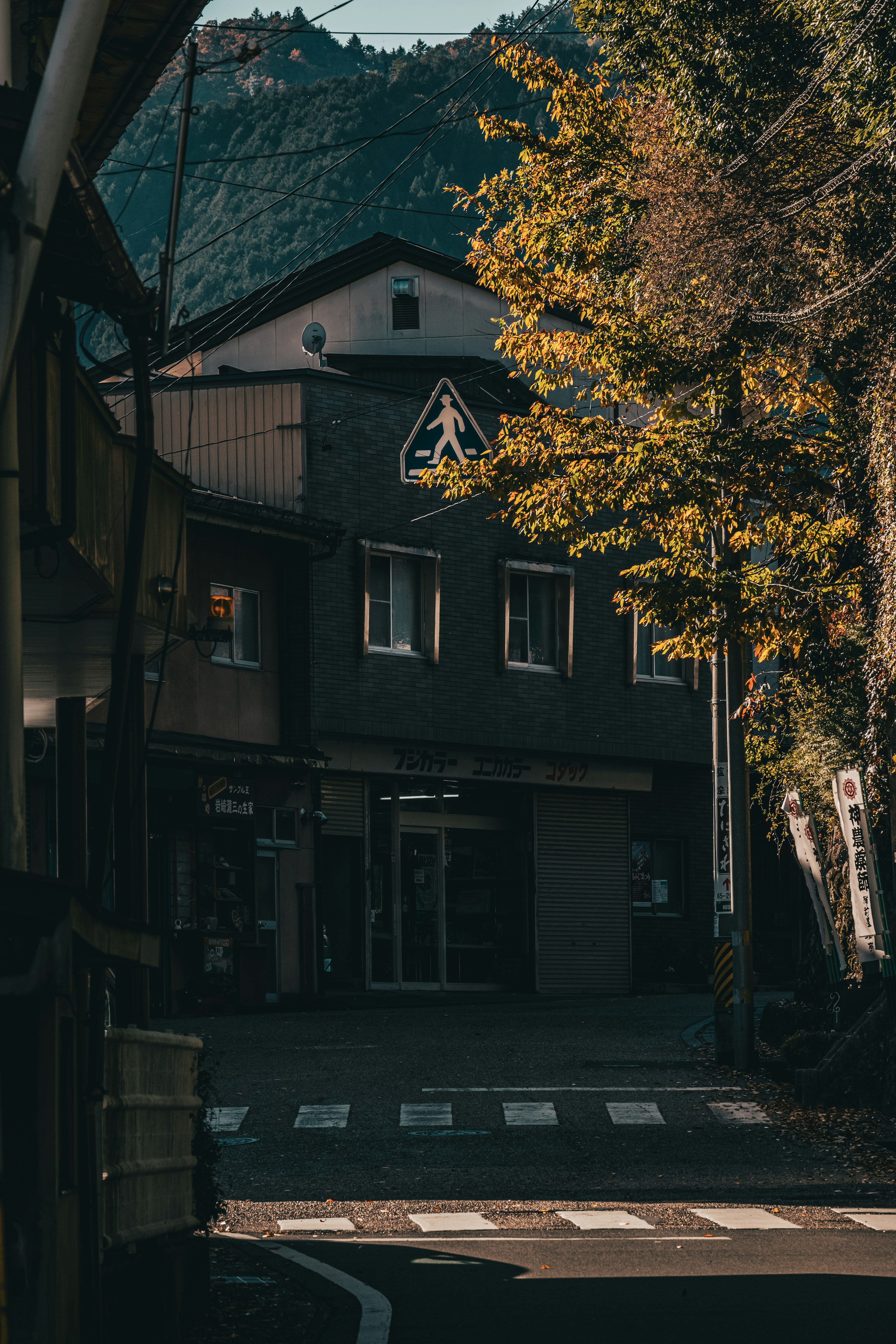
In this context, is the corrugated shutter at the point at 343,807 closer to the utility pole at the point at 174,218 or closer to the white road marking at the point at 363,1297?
the white road marking at the point at 363,1297

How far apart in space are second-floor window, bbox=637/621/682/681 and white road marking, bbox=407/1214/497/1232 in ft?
70.7

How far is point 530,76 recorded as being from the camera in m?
18.1

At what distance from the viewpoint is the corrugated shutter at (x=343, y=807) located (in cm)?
2823

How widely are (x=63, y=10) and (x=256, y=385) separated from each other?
22497 mm

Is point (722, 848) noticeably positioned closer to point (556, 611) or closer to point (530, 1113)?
point (530, 1113)

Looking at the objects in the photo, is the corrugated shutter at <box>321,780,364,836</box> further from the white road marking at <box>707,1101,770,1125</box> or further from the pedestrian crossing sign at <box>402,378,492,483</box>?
the white road marking at <box>707,1101,770,1125</box>

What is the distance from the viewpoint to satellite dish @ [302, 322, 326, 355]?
111ft

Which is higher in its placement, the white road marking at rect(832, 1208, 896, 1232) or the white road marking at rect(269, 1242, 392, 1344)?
the white road marking at rect(269, 1242, 392, 1344)

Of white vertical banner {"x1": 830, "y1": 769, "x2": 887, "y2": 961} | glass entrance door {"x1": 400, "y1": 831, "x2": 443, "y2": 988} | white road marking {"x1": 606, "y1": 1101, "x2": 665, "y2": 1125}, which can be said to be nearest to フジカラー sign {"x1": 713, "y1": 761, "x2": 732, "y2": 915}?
white vertical banner {"x1": 830, "y1": 769, "x2": 887, "y2": 961}

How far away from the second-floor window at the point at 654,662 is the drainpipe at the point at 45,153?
87.5 ft

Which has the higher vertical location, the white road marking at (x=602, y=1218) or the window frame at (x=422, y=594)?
the window frame at (x=422, y=594)

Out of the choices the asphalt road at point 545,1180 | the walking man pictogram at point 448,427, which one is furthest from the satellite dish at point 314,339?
the asphalt road at point 545,1180

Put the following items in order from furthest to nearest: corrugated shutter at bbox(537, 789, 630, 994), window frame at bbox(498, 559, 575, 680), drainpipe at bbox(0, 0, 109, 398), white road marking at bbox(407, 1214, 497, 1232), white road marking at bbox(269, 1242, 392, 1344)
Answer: corrugated shutter at bbox(537, 789, 630, 994) → window frame at bbox(498, 559, 575, 680) → white road marking at bbox(407, 1214, 497, 1232) → white road marking at bbox(269, 1242, 392, 1344) → drainpipe at bbox(0, 0, 109, 398)

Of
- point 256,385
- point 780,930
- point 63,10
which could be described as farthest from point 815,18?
point 780,930
